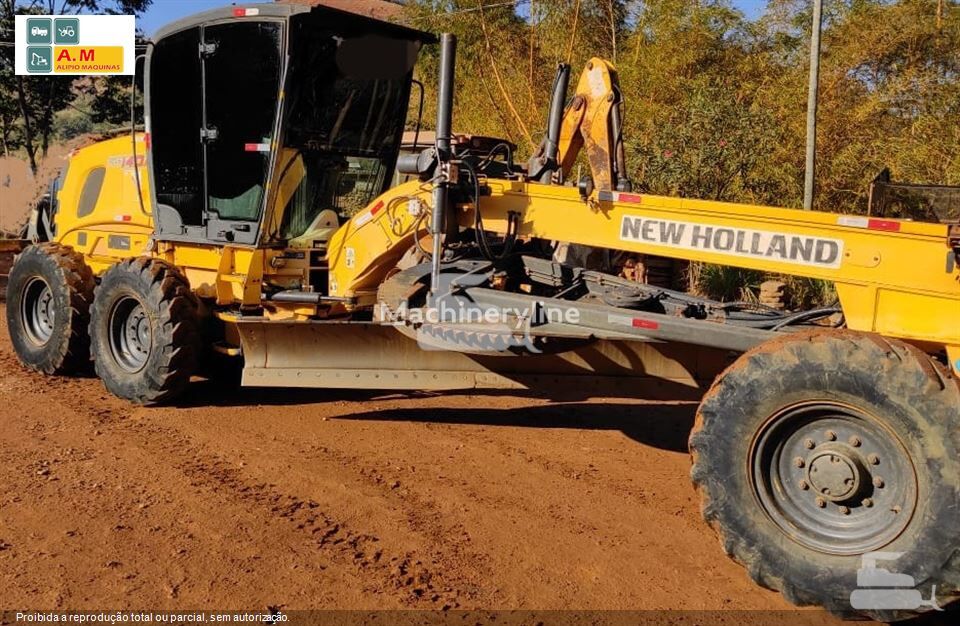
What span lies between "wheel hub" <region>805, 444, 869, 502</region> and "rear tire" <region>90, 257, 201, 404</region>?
4571 millimetres

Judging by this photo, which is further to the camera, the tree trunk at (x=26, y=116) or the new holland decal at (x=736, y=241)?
the tree trunk at (x=26, y=116)

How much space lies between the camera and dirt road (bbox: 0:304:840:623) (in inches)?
150

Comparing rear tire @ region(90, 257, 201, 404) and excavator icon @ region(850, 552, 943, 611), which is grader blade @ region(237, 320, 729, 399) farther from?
excavator icon @ region(850, 552, 943, 611)

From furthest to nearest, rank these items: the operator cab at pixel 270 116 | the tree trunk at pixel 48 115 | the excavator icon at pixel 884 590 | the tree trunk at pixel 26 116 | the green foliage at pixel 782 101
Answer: the tree trunk at pixel 48 115 → the tree trunk at pixel 26 116 → the green foliage at pixel 782 101 → the operator cab at pixel 270 116 → the excavator icon at pixel 884 590

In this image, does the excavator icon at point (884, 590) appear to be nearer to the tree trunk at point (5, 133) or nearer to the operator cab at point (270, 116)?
the operator cab at point (270, 116)

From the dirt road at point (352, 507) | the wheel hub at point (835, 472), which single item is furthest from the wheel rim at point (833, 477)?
the dirt road at point (352, 507)

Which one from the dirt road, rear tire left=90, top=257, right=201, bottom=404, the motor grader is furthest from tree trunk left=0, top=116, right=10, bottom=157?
rear tire left=90, top=257, right=201, bottom=404

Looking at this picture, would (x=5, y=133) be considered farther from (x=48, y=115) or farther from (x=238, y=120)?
(x=238, y=120)

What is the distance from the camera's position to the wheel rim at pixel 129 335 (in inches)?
273

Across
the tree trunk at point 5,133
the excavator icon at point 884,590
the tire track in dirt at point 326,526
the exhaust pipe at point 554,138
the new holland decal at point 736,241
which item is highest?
the tree trunk at point 5,133

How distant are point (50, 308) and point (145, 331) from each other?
1552 mm

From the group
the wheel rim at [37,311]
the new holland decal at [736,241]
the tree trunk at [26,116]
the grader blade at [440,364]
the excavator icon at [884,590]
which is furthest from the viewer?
the tree trunk at [26,116]

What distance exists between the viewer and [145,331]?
6.91 m

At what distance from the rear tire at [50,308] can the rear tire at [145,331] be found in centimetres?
59
